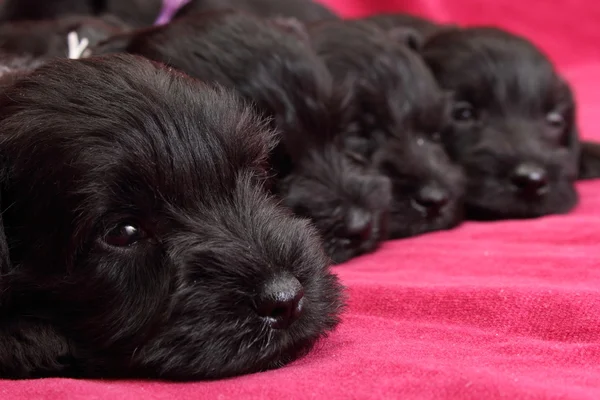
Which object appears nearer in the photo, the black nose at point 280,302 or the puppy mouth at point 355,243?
the black nose at point 280,302

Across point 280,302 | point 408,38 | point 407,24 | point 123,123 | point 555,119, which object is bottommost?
point 555,119

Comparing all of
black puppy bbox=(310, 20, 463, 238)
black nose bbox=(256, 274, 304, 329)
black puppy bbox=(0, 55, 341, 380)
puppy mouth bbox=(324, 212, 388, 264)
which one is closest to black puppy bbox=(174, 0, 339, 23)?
black puppy bbox=(310, 20, 463, 238)

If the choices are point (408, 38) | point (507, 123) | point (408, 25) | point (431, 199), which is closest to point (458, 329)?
point (431, 199)

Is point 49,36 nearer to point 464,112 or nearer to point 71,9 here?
point 71,9

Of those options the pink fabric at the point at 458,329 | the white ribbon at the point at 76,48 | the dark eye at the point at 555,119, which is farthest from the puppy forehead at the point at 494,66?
the white ribbon at the point at 76,48

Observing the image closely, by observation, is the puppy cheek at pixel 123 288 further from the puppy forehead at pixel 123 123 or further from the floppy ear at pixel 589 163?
the floppy ear at pixel 589 163

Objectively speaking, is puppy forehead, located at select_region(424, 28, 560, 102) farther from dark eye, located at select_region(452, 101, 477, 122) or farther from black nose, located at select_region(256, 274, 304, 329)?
black nose, located at select_region(256, 274, 304, 329)
